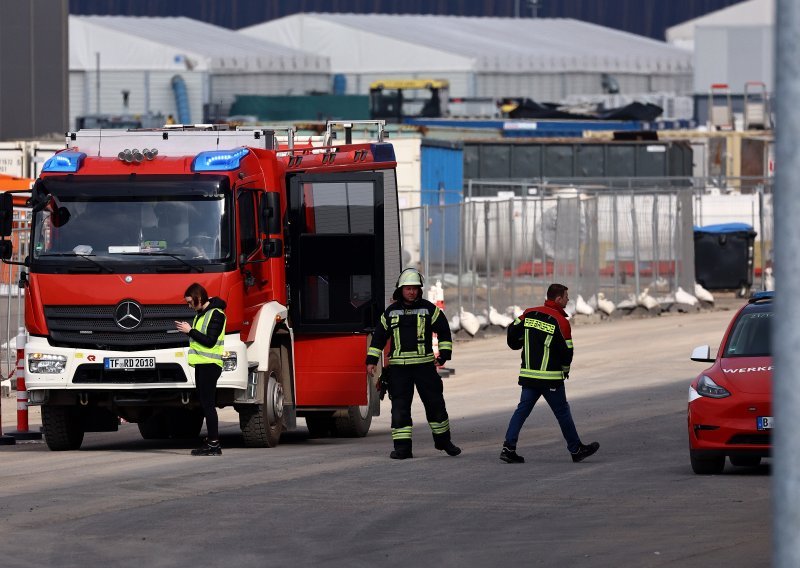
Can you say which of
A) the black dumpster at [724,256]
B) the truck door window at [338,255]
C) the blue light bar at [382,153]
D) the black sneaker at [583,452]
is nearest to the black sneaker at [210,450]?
the truck door window at [338,255]

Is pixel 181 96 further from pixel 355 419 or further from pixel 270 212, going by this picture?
pixel 270 212

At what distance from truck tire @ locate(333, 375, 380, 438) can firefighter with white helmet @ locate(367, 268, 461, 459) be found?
7.73 ft

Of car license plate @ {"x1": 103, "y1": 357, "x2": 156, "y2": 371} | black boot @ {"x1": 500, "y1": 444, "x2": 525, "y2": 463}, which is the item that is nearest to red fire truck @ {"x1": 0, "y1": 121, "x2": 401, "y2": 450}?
car license plate @ {"x1": 103, "y1": 357, "x2": 156, "y2": 371}

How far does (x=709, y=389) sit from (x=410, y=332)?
2.70 metres

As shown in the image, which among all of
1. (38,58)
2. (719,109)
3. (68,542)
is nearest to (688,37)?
(719,109)

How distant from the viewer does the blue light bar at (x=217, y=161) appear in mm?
14695

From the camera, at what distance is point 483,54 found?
98.2 m

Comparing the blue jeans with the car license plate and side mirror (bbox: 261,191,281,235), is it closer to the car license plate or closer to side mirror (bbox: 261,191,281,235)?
side mirror (bbox: 261,191,281,235)

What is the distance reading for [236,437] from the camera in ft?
56.1

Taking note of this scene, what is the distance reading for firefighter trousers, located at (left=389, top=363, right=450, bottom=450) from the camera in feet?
46.3

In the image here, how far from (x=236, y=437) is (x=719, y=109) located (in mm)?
53571

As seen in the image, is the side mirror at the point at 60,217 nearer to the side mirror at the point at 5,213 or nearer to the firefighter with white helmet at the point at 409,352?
the side mirror at the point at 5,213

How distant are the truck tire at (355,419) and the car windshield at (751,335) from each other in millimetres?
4382

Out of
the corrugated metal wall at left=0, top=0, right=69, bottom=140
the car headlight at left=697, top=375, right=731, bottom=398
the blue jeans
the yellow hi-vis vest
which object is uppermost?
the corrugated metal wall at left=0, top=0, right=69, bottom=140
